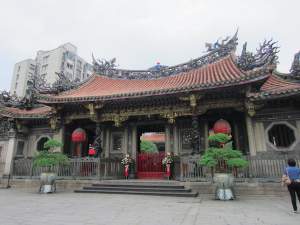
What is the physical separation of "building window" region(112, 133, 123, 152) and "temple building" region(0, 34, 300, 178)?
0.17ft

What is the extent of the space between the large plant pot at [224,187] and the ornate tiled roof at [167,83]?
3.44 m

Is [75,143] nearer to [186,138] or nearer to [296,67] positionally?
[186,138]

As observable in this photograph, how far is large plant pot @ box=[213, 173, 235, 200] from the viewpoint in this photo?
6.99 meters

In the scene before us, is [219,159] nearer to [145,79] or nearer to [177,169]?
[177,169]

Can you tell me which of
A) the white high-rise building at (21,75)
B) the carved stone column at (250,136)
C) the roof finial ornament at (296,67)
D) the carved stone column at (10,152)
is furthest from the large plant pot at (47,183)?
the white high-rise building at (21,75)

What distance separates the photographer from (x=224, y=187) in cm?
710

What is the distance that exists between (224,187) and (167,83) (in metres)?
6.58

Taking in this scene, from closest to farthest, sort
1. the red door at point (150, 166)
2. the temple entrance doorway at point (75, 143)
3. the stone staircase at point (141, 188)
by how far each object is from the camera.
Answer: the stone staircase at point (141, 188) → the red door at point (150, 166) → the temple entrance doorway at point (75, 143)

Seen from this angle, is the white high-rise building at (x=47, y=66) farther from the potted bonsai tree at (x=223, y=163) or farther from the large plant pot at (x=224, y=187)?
the large plant pot at (x=224, y=187)

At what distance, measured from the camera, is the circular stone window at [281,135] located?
9.16 metres

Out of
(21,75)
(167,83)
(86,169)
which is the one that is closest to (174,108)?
(167,83)

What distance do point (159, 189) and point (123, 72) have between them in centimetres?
844

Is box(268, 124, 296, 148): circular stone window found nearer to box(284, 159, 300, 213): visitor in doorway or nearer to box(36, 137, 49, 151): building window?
box(284, 159, 300, 213): visitor in doorway

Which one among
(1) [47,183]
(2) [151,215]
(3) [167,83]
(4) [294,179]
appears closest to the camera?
(2) [151,215]
